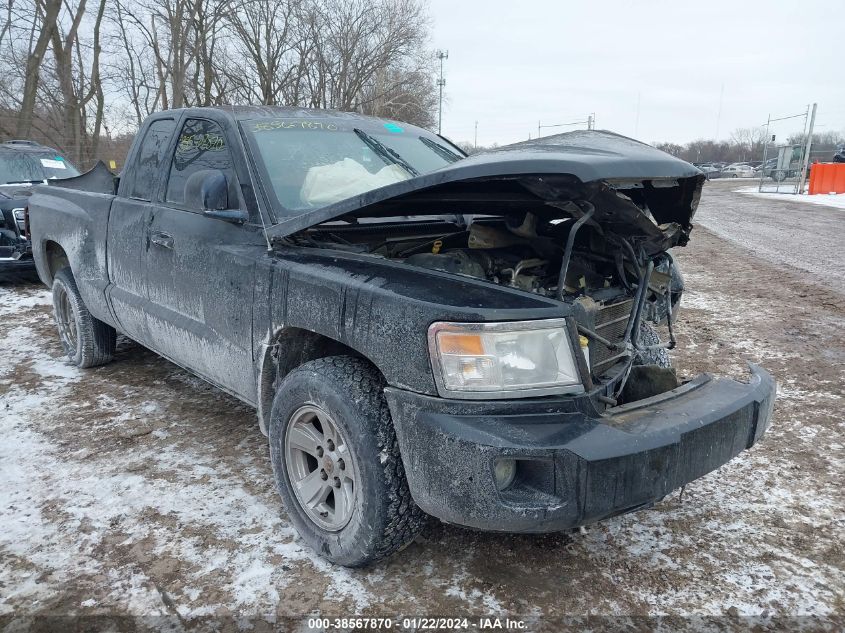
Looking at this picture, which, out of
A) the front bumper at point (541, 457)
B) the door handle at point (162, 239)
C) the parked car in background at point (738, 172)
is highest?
the parked car in background at point (738, 172)

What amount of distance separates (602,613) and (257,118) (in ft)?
9.09

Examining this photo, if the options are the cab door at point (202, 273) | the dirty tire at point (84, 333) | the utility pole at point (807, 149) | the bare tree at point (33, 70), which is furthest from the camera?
the utility pole at point (807, 149)

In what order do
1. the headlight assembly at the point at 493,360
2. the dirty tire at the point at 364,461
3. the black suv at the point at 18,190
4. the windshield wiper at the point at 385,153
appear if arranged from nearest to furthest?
1. the headlight assembly at the point at 493,360
2. the dirty tire at the point at 364,461
3. the windshield wiper at the point at 385,153
4. the black suv at the point at 18,190

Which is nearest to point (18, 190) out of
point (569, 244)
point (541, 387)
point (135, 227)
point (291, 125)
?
point (135, 227)

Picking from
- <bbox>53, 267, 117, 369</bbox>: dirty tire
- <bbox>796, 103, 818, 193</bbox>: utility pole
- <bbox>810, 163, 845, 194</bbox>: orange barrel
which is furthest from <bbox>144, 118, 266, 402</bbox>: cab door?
<bbox>810, 163, 845, 194</bbox>: orange barrel

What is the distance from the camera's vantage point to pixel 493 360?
1961 millimetres

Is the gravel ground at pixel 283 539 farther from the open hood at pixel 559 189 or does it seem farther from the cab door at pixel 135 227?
the open hood at pixel 559 189

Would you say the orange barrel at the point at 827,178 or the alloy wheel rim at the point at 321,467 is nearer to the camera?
the alloy wheel rim at the point at 321,467

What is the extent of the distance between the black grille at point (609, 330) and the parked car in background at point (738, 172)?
181ft

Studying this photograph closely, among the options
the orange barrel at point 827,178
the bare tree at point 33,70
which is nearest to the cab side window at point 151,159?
the bare tree at point 33,70

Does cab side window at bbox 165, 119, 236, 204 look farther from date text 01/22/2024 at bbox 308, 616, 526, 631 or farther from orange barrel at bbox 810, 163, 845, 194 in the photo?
orange barrel at bbox 810, 163, 845, 194

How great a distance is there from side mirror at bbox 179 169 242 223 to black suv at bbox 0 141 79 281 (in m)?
5.11

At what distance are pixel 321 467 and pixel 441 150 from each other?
2.26 meters

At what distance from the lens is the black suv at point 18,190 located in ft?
25.1
